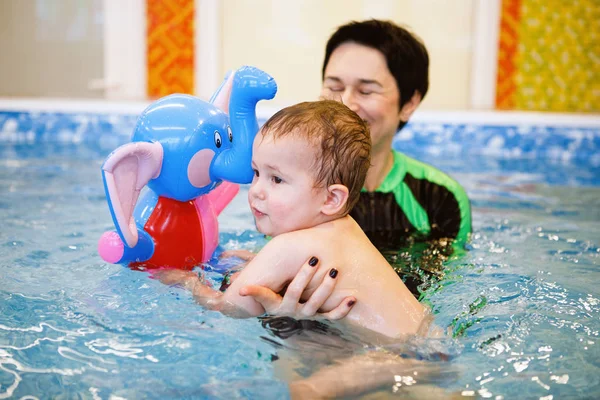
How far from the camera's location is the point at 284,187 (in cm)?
199

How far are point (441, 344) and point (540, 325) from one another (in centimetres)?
42

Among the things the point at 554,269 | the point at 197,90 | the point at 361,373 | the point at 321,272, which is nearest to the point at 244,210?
the point at 554,269

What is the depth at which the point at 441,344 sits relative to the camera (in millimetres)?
1888

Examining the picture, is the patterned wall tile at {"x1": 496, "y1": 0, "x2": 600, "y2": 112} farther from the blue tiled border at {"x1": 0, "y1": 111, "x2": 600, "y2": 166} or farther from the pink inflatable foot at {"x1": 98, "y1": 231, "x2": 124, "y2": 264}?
the pink inflatable foot at {"x1": 98, "y1": 231, "x2": 124, "y2": 264}

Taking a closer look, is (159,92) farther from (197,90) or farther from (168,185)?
(168,185)

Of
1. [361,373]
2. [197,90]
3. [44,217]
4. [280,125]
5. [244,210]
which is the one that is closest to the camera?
[361,373]

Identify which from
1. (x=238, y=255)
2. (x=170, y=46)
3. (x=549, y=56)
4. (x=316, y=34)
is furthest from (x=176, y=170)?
(x=549, y=56)

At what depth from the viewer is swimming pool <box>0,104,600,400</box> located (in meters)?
1.70

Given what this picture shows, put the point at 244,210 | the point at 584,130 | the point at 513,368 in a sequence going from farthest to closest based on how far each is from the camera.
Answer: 1. the point at 584,130
2. the point at 244,210
3. the point at 513,368

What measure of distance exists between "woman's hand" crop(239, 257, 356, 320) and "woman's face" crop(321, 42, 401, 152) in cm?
A: 118

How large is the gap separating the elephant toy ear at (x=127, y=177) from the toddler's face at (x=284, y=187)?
1.01 ft

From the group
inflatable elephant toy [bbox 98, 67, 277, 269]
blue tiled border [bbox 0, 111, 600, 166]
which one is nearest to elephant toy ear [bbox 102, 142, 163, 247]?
inflatable elephant toy [bbox 98, 67, 277, 269]

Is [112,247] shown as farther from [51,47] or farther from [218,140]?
[51,47]

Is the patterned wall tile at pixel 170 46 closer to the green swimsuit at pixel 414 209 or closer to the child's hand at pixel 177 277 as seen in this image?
the green swimsuit at pixel 414 209
